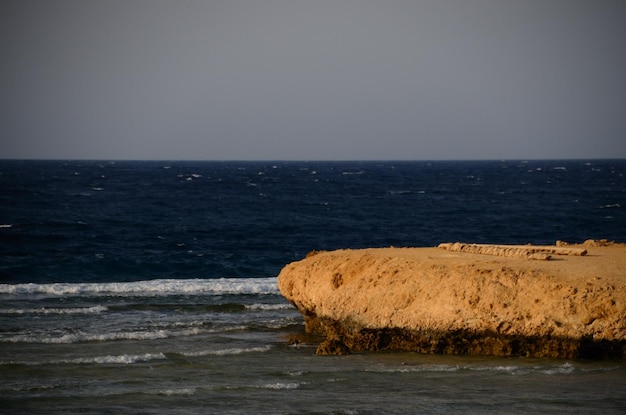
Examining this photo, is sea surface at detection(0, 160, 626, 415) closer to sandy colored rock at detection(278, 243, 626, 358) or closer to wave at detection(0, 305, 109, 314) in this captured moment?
wave at detection(0, 305, 109, 314)

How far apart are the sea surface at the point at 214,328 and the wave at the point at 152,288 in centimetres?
8

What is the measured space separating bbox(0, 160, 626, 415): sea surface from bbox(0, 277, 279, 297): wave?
0.25ft

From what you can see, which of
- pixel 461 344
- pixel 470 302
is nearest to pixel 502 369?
pixel 461 344

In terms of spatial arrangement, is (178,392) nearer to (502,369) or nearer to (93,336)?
(93,336)

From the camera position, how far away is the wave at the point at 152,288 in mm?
26281

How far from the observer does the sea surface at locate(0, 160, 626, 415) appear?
14.1 m

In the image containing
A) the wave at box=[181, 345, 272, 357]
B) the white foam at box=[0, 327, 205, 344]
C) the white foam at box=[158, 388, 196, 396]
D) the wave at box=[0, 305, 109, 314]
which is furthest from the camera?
the wave at box=[0, 305, 109, 314]

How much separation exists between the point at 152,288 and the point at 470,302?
1423cm

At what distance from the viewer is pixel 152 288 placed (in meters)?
27.4

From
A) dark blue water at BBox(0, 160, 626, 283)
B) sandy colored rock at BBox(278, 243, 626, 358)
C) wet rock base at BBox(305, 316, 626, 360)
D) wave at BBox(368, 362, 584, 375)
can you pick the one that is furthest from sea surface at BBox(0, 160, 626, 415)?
sandy colored rock at BBox(278, 243, 626, 358)

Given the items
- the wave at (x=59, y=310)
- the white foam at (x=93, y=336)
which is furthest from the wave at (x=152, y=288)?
the white foam at (x=93, y=336)

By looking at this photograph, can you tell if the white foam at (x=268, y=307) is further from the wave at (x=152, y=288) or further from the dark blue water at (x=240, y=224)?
the dark blue water at (x=240, y=224)

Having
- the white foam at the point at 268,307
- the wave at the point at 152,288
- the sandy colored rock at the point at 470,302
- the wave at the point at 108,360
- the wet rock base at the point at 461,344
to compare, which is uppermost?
the sandy colored rock at the point at 470,302

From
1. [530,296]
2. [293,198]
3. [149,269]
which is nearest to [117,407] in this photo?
[530,296]
